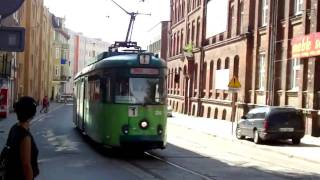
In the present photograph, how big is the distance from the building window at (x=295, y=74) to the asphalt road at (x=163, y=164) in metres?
11.3

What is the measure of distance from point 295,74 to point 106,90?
1803cm

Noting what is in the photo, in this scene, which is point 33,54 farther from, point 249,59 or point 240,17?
point 249,59

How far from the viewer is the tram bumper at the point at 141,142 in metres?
16.7

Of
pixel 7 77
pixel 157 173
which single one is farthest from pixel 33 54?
pixel 157 173

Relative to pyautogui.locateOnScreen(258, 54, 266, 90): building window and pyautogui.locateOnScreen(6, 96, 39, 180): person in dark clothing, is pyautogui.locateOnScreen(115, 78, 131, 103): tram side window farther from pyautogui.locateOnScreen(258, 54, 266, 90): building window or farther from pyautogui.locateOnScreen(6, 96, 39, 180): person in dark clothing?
pyautogui.locateOnScreen(258, 54, 266, 90): building window

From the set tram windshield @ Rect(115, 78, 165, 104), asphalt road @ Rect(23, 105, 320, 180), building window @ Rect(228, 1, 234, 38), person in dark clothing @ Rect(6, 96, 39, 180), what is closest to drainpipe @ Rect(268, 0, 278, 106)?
building window @ Rect(228, 1, 234, 38)

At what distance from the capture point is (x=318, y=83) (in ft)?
99.1

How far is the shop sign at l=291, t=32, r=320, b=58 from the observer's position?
2941 centimetres

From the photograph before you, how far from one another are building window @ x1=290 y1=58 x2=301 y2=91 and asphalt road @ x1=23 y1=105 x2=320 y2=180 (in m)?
11.3

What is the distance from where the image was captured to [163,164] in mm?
15969

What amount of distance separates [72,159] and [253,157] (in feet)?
20.3

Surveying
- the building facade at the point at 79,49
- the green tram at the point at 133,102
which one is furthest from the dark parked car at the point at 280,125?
the building facade at the point at 79,49

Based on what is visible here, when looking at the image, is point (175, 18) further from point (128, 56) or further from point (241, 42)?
point (128, 56)

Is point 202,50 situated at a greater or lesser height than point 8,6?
greater
